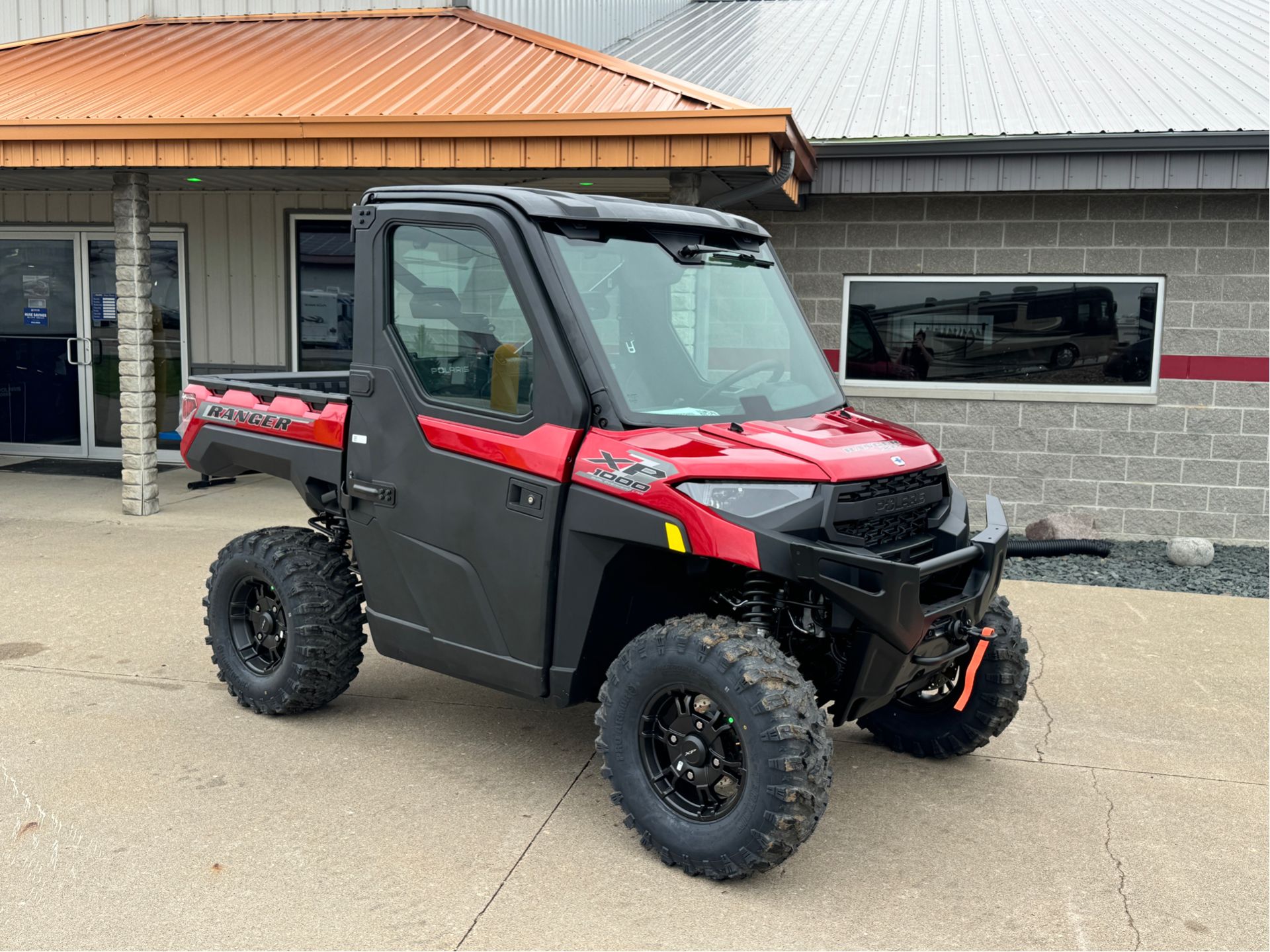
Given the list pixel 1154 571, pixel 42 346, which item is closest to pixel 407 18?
pixel 42 346

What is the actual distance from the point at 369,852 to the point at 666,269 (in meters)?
2.29

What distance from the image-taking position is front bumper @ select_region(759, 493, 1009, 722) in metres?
3.52

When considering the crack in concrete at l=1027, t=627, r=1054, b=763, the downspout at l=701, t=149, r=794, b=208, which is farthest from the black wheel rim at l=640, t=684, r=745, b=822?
the downspout at l=701, t=149, r=794, b=208

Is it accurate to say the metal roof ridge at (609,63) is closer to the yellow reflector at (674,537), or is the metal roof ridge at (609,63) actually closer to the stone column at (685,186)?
the stone column at (685,186)

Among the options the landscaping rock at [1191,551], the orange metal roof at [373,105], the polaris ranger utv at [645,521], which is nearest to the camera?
the polaris ranger utv at [645,521]

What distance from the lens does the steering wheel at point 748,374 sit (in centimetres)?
414

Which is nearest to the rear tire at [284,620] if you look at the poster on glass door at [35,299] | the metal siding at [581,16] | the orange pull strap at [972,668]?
the orange pull strap at [972,668]

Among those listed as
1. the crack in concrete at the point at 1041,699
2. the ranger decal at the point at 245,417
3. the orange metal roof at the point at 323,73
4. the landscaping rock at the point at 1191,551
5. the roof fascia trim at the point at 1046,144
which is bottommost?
the crack in concrete at the point at 1041,699

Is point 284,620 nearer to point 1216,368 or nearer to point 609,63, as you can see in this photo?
point 609,63

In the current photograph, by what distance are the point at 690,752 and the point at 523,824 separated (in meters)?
0.75

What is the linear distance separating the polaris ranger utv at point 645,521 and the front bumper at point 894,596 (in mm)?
10

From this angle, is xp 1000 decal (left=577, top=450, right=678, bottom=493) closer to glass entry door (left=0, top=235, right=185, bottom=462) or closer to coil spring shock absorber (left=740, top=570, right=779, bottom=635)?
coil spring shock absorber (left=740, top=570, right=779, bottom=635)

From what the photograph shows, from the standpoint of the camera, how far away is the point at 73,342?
12.0 meters

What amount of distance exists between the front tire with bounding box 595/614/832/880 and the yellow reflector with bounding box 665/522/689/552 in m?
0.28
